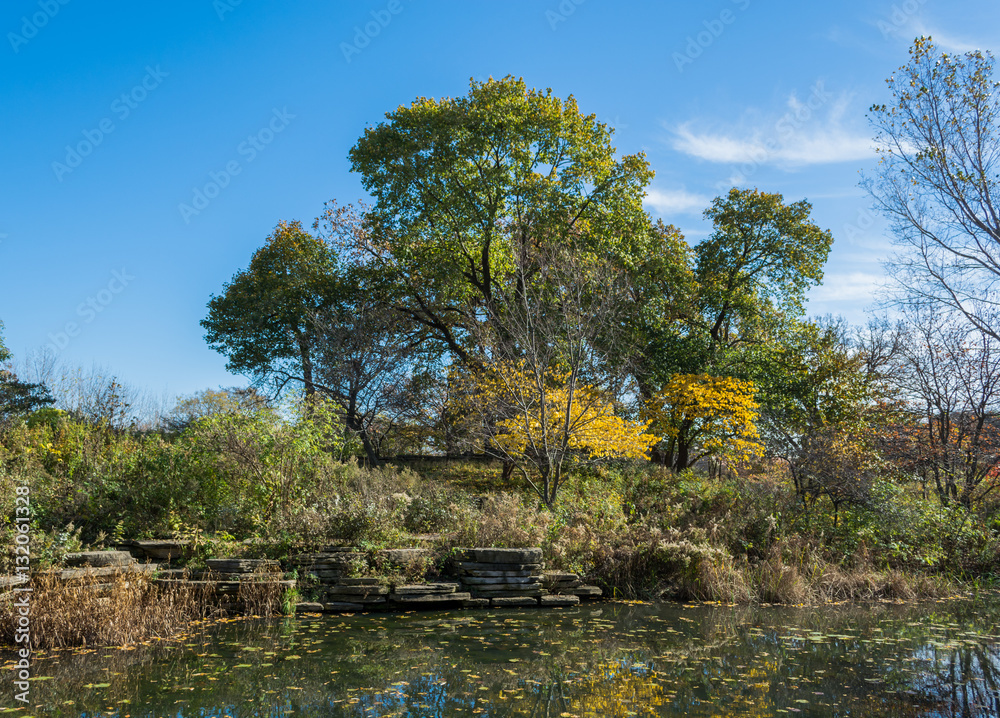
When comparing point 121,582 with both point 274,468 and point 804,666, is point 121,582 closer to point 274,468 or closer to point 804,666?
point 274,468

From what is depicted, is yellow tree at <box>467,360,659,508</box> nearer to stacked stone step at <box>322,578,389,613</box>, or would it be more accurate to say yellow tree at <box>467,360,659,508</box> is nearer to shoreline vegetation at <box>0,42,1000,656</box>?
shoreline vegetation at <box>0,42,1000,656</box>

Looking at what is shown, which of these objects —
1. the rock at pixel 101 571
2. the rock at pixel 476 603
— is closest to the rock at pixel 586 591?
the rock at pixel 476 603

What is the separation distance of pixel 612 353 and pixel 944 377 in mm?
7998

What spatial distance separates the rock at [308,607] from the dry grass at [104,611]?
0.97m

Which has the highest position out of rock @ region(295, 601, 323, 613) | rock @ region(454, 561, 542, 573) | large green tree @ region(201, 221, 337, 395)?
large green tree @ region(201, 221, 337, 395)

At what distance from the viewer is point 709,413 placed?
17062 millimetres

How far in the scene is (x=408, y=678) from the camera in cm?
562

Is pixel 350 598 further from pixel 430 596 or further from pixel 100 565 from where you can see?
pixel 100 565

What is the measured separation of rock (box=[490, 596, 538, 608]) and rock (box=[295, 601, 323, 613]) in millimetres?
2322

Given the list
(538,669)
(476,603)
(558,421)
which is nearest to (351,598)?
(476,603)

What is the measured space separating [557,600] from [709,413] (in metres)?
9.25

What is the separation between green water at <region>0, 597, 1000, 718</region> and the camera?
4957 mm

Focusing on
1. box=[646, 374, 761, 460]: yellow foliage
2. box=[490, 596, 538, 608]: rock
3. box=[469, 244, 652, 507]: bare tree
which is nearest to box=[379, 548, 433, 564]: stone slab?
box=[490, 596, 538, 608]: rock

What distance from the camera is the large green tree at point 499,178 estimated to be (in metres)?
19.2
